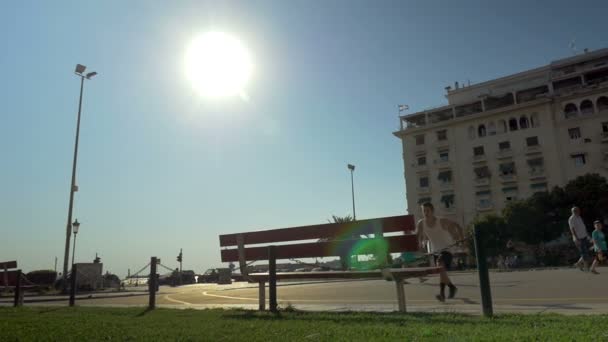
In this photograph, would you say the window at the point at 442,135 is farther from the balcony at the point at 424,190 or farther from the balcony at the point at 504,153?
the balcony at the point at 504,153

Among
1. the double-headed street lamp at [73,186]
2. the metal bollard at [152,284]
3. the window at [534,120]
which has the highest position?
the window at [534,120]

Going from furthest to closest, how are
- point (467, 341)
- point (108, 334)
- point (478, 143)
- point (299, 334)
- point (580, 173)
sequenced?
point (478, 143), point (580, 173), point (108, 334), point (299, 334), point (467, 341)

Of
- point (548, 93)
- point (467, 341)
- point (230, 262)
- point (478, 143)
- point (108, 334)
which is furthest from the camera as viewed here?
point (478, 143)

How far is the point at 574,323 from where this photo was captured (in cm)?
412

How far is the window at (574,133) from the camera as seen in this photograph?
54.2m

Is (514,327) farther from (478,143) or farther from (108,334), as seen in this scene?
(478,143)

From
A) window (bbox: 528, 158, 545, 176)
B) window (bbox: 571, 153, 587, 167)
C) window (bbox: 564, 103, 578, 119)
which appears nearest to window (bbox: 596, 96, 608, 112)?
window (bbox: 564, 103, 578, 119)

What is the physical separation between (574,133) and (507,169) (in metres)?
8.55

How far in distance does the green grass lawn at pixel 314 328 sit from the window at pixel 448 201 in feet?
192

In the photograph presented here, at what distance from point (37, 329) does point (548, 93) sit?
62.9 m

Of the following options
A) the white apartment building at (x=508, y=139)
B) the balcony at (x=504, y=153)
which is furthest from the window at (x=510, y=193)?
the balcony at (x=504, y=153)

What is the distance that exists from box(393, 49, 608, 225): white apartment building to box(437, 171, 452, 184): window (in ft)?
0.44

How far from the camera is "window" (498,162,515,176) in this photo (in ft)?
189

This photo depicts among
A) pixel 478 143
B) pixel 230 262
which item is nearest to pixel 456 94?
pixel 478 143
